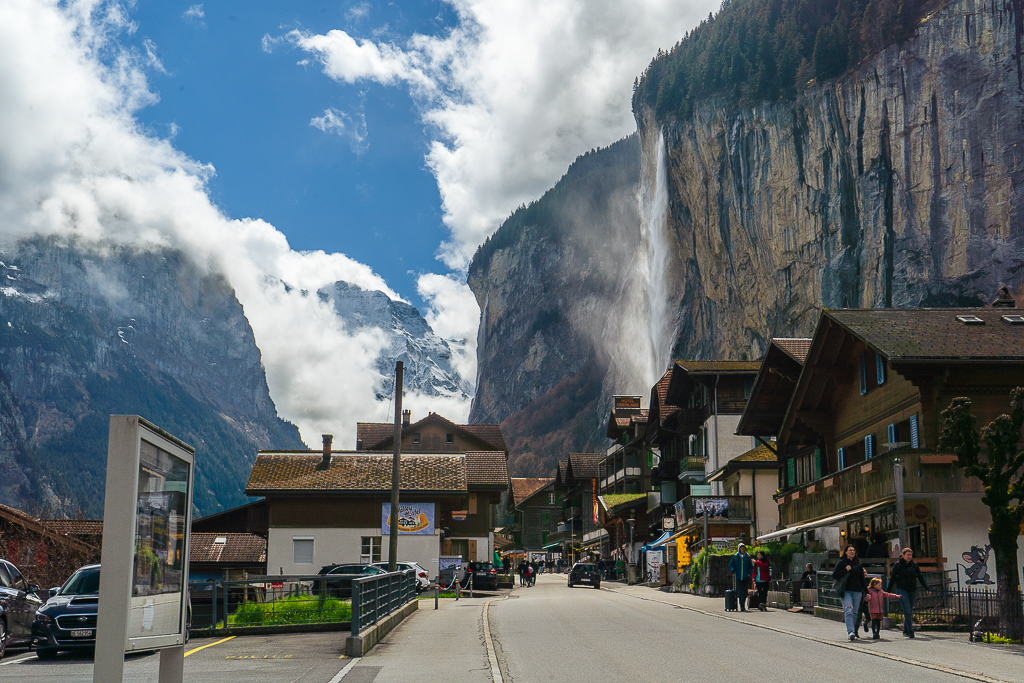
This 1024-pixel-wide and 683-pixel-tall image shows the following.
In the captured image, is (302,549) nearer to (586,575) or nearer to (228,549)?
(228,549)

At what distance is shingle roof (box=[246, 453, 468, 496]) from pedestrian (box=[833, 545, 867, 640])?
95.1 ft

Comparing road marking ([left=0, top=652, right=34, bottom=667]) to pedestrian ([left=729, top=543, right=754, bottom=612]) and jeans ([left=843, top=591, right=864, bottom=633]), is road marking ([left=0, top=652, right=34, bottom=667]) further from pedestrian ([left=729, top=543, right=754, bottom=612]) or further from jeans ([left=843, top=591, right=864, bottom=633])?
pedestrian ([left=729, top=543, right=754, bottom=612])

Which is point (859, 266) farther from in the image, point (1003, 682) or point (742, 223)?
point (1003, 682)

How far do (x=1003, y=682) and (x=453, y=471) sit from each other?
122 feet

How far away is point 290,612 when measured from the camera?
2112cm

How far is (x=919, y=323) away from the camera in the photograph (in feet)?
85.8

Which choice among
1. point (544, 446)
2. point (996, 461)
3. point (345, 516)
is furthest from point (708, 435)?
point (544, 446)

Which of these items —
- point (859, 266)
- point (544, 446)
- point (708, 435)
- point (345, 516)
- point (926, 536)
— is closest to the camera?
point (926, 536)

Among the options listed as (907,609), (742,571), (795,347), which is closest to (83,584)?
(907,609)

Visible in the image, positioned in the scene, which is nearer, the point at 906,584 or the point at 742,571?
the point at 906,584

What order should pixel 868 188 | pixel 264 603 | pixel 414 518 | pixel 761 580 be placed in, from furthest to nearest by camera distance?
Result: pixel 868 188, pixel 414 518, pixel 761 580, pixel 264 603

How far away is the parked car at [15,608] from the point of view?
648 inches

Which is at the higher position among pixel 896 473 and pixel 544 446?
pixel 544 446

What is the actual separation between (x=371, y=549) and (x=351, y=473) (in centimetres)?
364
